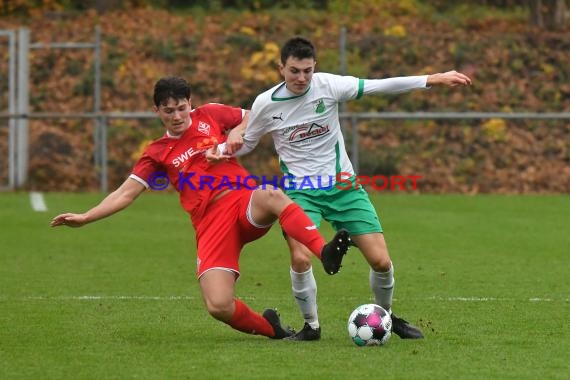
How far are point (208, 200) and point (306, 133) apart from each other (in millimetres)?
752

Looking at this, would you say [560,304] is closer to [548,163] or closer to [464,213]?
[464,213]

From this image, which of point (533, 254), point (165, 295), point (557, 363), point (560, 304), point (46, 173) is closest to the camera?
point (557, 363)

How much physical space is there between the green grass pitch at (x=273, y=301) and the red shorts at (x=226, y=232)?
48 centimetres

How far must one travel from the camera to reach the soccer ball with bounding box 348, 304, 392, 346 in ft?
24.5

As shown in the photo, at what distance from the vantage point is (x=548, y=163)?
70.9 feet

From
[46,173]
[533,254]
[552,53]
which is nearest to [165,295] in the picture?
[533,254]

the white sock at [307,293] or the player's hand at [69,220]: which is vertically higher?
the player's hand at [69,220]

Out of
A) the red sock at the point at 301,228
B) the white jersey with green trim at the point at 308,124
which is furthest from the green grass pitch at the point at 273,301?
the white jersey with green trim at the point at 308,124

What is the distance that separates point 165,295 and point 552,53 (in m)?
14.7

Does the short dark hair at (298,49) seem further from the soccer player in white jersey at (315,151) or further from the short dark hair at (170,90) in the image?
the short dark hair at (170,90)

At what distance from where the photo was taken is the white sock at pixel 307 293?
25.9ft

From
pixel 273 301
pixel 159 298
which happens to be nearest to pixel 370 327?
pixel 273 301

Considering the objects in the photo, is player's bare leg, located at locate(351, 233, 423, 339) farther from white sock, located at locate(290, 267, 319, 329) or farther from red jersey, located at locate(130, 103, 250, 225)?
red jersey, located at locate(130, 103, 250, 225)

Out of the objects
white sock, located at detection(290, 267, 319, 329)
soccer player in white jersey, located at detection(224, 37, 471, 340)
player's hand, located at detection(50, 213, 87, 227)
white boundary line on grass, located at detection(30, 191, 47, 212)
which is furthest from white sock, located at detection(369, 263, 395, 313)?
white boundary line on grass, located at detection(30, 191, 47, 212)
